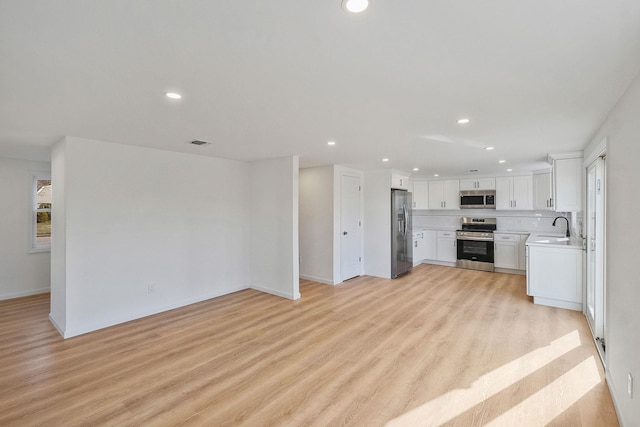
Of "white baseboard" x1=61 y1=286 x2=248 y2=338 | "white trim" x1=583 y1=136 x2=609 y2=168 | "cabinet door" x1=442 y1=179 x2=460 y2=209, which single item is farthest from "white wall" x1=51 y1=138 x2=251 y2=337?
"cabinet door" x1=442 y1=179 x2=460 y2=209

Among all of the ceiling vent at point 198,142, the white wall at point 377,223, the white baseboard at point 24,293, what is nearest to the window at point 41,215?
the white baseboard at point 24,293

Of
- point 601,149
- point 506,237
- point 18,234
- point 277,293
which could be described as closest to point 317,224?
point 277,293

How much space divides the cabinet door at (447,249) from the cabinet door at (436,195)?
85 cm

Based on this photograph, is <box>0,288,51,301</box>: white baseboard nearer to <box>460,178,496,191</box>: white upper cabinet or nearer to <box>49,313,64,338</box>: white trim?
<box>49,313,64,338</box>: white trim

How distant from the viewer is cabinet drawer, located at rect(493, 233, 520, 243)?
21.2 feet

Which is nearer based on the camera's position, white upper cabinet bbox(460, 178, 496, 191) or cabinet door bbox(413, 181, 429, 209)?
white upper cabinet bbox(460, 178, 496, 191)

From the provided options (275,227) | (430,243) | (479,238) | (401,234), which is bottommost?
(430,243)

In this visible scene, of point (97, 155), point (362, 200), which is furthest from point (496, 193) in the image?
point (97, 155)

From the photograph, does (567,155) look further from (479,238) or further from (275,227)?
(275,227)

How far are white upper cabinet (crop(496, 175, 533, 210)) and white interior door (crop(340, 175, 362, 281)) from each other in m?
3.22

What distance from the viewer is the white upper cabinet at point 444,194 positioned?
7.39 m

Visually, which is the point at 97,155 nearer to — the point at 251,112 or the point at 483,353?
the point at 251,112

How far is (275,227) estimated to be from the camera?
4957 mm

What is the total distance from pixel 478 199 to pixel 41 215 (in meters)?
8.65
